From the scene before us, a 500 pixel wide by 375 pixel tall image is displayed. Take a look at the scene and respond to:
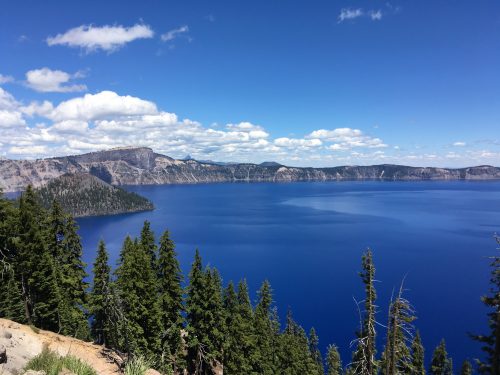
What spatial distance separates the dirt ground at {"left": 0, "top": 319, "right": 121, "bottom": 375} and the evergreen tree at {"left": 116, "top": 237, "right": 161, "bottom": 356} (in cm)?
489

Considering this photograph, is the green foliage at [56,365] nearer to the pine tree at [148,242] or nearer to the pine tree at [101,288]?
the pine tree at [101,288]

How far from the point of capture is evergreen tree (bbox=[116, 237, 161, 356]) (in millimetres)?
37375

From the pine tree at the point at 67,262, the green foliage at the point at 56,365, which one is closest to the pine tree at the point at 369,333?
the green foliage at the point at 56,365

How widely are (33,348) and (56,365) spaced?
14.2 m

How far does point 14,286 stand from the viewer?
38.2 metres

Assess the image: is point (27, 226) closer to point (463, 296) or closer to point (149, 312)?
point (149, 312)

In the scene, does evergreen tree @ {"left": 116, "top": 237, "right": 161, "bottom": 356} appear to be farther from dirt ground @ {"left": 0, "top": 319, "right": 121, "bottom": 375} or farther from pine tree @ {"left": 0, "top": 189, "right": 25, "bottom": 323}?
pine tree @ {"left": 0, "top": 189, "right": 25, "bottom": 323}

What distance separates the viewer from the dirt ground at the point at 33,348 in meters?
18.7

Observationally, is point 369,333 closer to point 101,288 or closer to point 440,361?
point 101,288

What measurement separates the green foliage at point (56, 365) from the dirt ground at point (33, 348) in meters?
0.77

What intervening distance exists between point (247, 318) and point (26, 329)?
33.0m

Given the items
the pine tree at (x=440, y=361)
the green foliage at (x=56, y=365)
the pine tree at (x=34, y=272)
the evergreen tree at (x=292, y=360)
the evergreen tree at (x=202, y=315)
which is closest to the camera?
the green foliage at (x=56, y=365)

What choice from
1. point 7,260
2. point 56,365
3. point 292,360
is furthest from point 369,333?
point 292,360

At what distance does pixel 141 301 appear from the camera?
1522 inches
